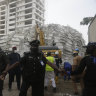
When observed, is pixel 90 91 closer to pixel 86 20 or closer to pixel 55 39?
pixel 86 20

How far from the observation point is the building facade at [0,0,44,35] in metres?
49.8

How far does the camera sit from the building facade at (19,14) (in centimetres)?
4978

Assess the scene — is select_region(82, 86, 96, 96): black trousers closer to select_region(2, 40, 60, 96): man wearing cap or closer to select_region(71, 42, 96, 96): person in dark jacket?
select_region(71, 42, 96, 96): person in dark jacket

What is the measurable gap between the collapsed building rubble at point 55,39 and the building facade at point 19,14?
17134mm

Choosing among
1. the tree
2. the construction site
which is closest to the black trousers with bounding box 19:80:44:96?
the construction site

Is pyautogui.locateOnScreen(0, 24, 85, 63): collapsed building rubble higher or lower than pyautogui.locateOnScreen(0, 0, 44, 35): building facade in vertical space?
lower

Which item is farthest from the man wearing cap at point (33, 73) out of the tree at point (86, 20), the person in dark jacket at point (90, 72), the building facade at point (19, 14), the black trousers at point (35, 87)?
the building facade at point (19, 14)

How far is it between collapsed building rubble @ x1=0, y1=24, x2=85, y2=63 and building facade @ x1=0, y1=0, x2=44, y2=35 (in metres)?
17.1

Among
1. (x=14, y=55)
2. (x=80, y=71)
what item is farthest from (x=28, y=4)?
(x=80, y=71)

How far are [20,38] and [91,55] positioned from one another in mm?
28814

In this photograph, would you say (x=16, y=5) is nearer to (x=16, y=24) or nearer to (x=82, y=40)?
(x=16, y=24)

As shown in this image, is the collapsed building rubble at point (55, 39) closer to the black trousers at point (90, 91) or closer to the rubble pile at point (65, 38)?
the rubble pile at point (65, 38)

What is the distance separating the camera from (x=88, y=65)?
218cm

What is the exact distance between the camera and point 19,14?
173ft
